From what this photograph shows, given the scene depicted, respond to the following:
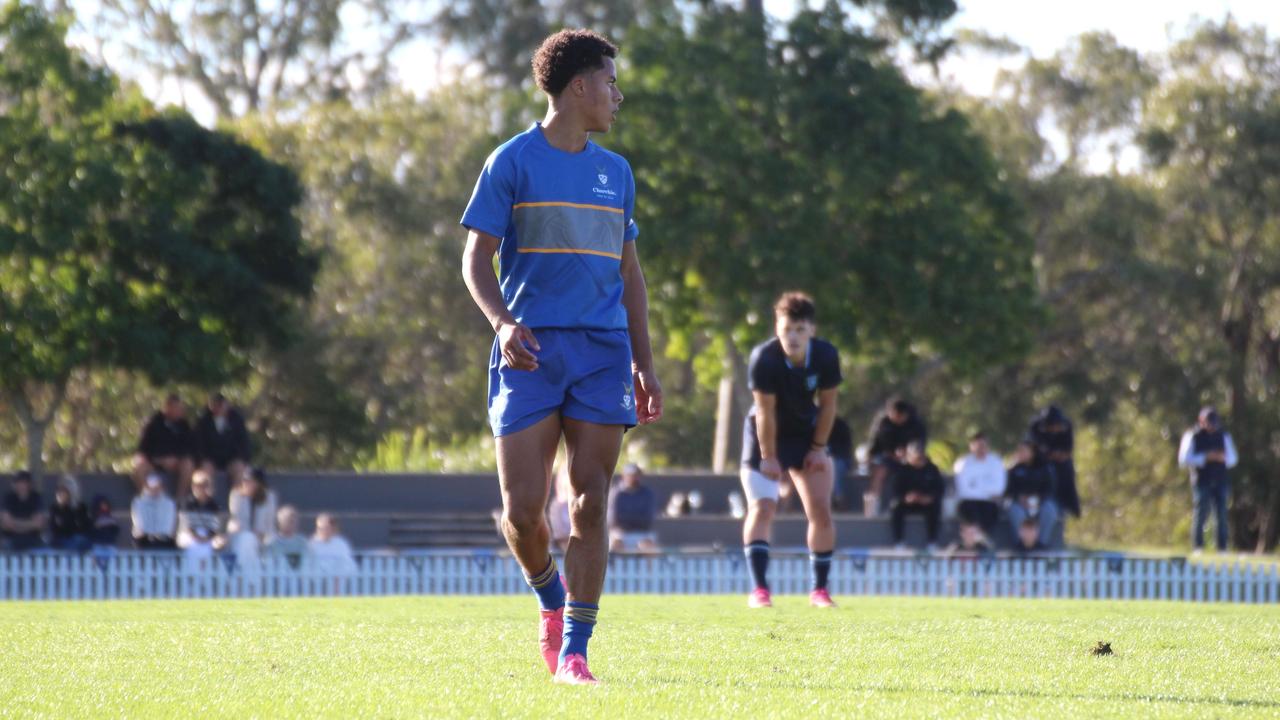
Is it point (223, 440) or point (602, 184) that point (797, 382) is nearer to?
point (602, 184)

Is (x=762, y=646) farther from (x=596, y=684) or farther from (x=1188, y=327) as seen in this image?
(x=1188, y=327)

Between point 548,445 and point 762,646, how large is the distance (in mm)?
1686

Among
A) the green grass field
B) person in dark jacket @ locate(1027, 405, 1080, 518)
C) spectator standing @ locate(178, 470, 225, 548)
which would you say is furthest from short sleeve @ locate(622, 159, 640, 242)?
person in dark jacket @ locate(1027, 405, 1080, 518)

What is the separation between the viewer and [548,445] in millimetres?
6711

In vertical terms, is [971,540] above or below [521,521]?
below

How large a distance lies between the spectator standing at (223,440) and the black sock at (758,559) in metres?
13.0

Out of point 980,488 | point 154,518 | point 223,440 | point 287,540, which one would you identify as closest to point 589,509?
point 287,540

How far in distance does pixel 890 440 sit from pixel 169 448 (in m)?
8.72

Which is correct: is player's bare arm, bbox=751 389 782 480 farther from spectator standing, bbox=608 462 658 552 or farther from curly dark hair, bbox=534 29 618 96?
spectator standing, bbox=608 462 658 552

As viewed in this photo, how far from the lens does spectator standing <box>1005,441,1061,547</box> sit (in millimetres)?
23359

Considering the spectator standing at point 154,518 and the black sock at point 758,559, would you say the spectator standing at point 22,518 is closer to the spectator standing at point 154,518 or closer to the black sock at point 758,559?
the spectator standing at point 154,518

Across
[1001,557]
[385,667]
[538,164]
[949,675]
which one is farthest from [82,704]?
[1001,557]

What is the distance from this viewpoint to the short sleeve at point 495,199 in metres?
6.66

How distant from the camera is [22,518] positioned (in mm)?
21328
